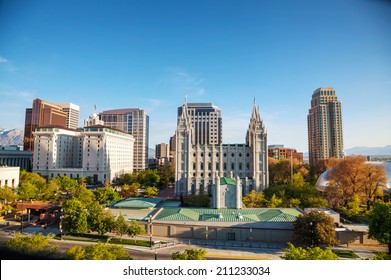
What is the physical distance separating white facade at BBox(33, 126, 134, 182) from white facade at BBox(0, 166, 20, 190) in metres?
21.4

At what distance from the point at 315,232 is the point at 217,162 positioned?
108 feet

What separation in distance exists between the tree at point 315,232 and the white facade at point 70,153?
6067 cm

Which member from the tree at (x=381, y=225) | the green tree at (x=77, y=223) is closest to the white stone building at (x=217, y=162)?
the green tree at (x=77, y=223)

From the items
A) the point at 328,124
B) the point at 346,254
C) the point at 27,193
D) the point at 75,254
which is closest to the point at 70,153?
the point at 27,193

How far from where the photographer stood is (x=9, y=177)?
46.2 meters

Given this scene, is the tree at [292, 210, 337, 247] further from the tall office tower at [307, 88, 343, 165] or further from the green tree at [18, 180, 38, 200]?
the tall office tower at [307, 88, 343, 165]

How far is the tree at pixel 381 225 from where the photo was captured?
71.4 ft

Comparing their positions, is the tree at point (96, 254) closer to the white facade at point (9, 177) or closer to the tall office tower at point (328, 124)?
the white facade at point (9, 177)

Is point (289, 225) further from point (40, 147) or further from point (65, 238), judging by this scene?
point (40, 147)

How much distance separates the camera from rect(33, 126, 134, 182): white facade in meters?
70.5

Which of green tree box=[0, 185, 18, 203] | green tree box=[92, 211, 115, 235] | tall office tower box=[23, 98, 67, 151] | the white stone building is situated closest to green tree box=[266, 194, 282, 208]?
the white stone building

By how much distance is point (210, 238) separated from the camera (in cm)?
2595
